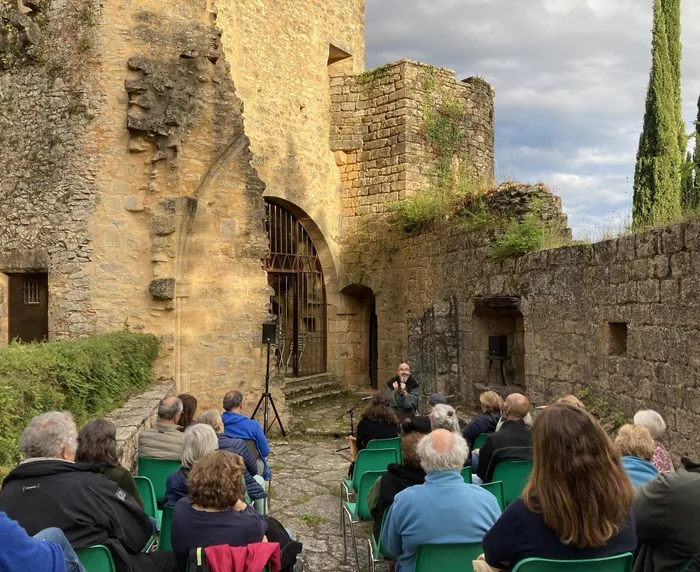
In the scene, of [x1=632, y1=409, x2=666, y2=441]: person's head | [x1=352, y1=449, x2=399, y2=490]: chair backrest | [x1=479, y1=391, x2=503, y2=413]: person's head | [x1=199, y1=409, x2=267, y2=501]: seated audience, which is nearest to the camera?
[x1=632, y1=409, x2=666, y2=441]: person's head

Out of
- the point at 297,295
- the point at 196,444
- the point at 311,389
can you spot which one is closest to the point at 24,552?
the point at 196,444

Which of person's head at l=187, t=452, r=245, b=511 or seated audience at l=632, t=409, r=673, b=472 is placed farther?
seated audience at l=632, t=409, r=673, b=472

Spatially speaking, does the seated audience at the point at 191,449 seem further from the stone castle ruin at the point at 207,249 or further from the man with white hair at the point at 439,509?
the stone castle ruin at the point at 207,249

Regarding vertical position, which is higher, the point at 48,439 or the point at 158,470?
the point at 48,439

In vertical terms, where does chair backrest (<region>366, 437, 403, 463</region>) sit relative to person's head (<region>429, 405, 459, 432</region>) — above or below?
below

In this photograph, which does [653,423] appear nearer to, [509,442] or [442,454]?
[509,442]

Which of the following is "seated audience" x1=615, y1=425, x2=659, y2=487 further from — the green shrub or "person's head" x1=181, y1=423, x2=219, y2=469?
the green shrub

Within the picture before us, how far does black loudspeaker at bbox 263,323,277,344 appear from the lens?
8.34 m

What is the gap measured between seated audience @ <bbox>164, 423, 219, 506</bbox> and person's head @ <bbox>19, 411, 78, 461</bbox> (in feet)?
2.32

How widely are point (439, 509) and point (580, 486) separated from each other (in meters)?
0.86

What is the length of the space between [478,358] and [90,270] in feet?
19.3

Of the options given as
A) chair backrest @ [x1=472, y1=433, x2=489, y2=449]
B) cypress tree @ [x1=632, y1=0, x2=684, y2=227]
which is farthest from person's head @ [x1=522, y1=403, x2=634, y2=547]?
cypress tree @ [x1=632, y1=0, x2=684, y2=227]

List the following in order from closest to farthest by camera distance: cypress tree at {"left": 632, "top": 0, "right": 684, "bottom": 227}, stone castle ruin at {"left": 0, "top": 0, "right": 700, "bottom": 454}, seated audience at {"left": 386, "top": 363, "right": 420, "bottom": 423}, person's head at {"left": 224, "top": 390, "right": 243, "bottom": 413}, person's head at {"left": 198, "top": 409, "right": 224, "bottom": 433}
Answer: person's head at {"left": 198, "top": 409, "right": 224, "bottom": 433} < person's head at {"left": 224, "top": 390, "right": 243, "bottom": 413} < stone castle ruin at {"left": 0, "top": 0, "right": 700, "bottom": 454} < seated audience at {"left": 386, "top": 363, "right": 420, "bottom": 423} < cypress tree at {"left": 632, "top": 0, "right": 684, "bottom": 227}

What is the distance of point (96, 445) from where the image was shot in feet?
10.5
